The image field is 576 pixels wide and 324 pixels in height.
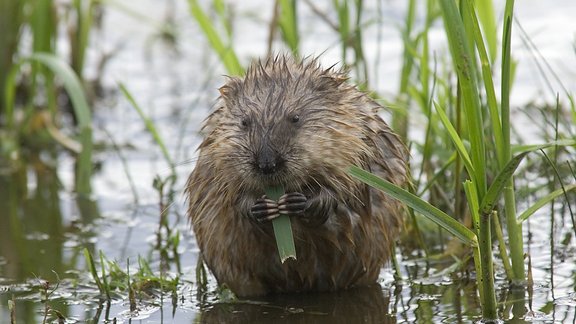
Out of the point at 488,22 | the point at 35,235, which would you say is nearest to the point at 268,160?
the point at 488,22

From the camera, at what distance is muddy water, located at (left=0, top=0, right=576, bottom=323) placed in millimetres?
4191

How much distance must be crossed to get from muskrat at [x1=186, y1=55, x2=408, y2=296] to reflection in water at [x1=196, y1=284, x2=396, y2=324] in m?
0.06

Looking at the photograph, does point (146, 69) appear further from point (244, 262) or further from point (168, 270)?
point (244, 262)

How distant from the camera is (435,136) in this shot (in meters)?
5.53

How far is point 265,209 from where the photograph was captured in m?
3.93

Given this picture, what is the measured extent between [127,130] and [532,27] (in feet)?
9.84

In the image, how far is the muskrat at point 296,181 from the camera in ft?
12.9

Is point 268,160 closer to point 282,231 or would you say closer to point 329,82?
point 282,231

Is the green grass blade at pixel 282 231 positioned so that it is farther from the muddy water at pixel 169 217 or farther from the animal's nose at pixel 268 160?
the muddy water at pixel 169 217

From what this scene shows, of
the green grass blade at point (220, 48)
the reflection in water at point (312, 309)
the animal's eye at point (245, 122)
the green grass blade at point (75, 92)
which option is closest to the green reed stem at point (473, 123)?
the reflection in water at point (312, 309)

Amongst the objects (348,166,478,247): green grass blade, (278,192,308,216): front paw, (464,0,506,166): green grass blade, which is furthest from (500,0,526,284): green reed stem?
(278,192,308,216): front paw

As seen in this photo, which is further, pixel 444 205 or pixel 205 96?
pixel 205 96

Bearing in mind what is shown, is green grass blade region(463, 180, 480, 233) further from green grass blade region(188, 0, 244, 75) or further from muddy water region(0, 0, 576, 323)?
green grass blade region(188, 0, 244, 75)

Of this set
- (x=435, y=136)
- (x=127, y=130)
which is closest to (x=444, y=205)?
(x=435, y=136)
